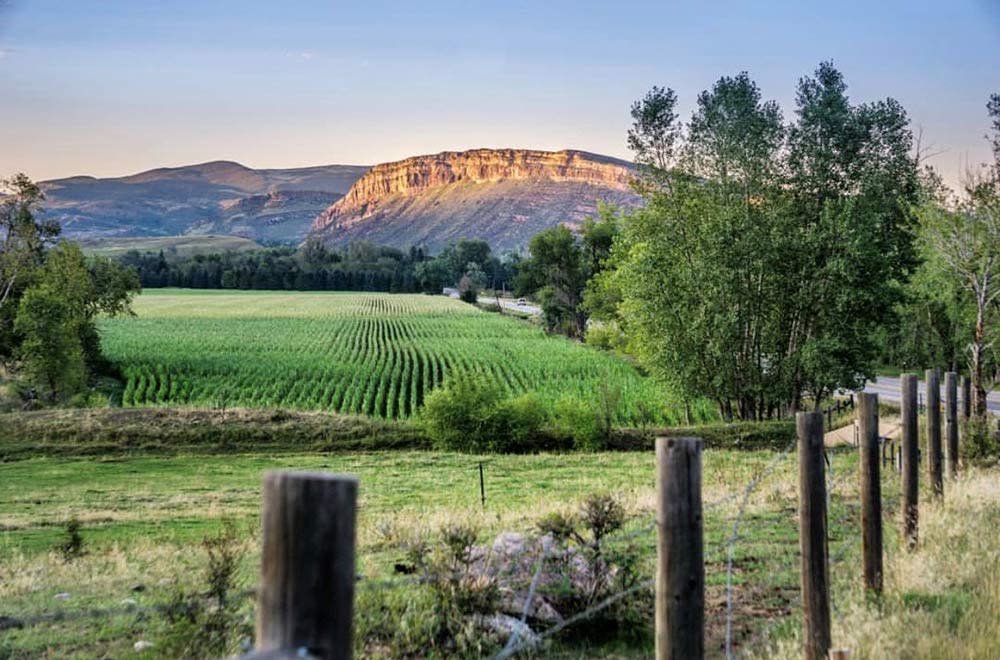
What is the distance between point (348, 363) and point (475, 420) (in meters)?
24.1

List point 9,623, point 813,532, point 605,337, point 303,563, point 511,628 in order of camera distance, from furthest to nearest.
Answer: point 605,337
point 9,623
point 511,628
point 813,532
point 303,563

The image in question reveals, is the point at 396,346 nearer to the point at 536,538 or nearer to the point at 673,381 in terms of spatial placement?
the point at 673,381

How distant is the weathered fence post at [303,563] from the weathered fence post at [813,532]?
15.1 ft

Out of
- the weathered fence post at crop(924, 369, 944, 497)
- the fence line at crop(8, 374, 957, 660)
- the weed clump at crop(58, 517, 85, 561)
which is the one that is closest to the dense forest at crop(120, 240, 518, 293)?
the weed clump at crop(58, 517, 85, 561)

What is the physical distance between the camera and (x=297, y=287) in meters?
163

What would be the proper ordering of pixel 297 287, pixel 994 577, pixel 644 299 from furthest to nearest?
1. pixel 297 287
2. pixel 644 299
3. pixel 994 577

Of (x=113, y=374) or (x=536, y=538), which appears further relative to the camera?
(x=113, y=374)

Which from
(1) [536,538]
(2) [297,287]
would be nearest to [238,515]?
(1) [536,538]

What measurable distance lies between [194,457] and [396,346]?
126ft

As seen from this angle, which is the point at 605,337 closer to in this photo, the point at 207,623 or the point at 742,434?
the point at 742,434

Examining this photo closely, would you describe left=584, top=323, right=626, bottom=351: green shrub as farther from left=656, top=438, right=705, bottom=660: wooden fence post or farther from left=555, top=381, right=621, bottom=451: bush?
left=656, top=438, right=705, bottom=660: wooden fence post

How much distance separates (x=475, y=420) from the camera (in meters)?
30.9

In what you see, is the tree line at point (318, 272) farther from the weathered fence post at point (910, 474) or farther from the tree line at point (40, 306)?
the weathered fence post at point (910, 474)

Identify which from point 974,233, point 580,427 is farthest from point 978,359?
point 580,427
